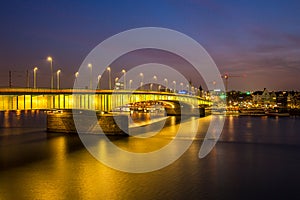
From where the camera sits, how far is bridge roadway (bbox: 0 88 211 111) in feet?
88.0

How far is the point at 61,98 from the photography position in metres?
32.2

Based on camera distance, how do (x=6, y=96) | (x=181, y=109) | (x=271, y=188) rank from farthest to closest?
1. (x=181, y=109)
2. (x=6, y=96)
3. (x=271, y=188)

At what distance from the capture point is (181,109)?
7856cm

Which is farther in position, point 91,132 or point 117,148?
point 91,132

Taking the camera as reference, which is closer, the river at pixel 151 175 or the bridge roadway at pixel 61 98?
the river at pixel 151 175

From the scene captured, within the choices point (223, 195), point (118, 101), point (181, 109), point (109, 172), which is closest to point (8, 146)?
point (109, 172)

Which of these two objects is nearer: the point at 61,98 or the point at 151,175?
the point at 151,175

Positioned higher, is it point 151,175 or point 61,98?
point 61,98

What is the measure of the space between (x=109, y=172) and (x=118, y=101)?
822 inches

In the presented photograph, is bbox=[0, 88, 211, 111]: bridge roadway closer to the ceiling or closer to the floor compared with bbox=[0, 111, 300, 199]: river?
closer to the ceiling

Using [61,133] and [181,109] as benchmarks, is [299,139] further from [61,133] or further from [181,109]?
[181,109]

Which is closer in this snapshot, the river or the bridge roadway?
the river

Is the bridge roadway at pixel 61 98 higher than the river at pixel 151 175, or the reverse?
the bridge roadway at pixel 61 98

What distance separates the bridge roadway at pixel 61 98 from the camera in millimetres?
26809
